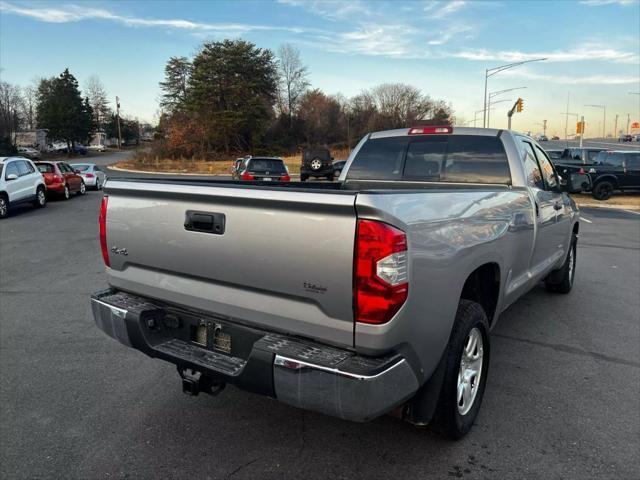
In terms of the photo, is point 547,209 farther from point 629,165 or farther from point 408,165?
point 629,165

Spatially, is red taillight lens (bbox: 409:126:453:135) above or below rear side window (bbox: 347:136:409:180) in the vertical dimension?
above

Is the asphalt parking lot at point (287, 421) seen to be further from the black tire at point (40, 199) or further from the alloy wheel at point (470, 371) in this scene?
the black tire at point (40, 199)

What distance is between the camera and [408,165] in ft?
15.6

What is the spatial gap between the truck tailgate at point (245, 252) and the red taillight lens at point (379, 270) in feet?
0.16

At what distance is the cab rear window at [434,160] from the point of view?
4410mm

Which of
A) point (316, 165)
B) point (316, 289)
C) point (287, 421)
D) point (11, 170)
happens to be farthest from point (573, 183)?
point (316, 165)

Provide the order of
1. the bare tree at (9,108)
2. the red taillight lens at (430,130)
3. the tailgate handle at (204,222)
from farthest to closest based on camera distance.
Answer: the bare tree at (9,108) < the red taillight lens at (430,130) < the tailgate handle at (204,222)

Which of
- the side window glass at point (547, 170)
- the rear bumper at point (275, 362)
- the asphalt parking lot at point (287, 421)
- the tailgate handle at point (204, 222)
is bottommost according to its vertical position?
the asphalt parking lot at point (287, 421)

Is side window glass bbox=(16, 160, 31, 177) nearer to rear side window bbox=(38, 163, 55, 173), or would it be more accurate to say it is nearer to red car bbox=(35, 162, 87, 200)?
red car bbox=(35, 162, 87, 200)

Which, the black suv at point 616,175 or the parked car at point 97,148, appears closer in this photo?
the black suv at point 616,175

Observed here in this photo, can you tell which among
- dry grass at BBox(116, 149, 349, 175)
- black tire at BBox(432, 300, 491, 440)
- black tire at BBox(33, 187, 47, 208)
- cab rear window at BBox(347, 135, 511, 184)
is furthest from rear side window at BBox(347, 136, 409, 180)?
dry grass at BBox(116, 149, 349, 175)

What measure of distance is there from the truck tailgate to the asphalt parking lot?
90cm

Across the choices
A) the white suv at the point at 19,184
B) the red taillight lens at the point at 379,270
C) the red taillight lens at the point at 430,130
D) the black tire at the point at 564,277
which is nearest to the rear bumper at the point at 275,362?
the red taillight lens at the point at 379,270

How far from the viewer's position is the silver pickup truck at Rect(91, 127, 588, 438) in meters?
2.25
